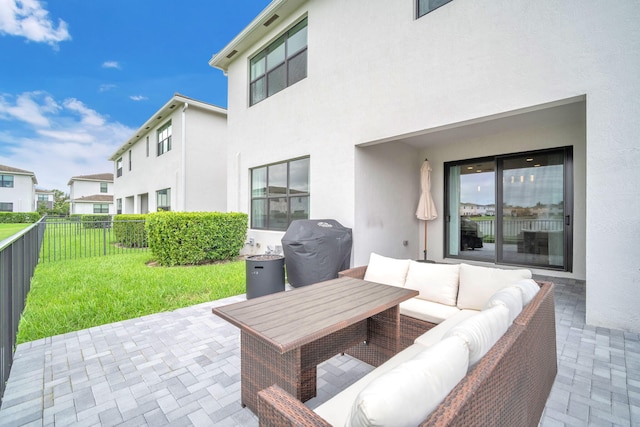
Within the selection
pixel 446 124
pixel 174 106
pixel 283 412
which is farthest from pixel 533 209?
pixel 174 106

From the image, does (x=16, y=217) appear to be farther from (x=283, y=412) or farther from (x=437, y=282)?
(x=283, y=412)

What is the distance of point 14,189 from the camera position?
99.0 feet

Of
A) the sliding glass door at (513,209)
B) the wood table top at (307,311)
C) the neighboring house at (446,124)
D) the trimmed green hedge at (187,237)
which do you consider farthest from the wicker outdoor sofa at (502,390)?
the trimmed green hedge at (187,237)

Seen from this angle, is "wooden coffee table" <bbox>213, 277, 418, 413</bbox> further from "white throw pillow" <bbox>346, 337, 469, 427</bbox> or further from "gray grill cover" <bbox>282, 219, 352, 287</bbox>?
"gray grill cover" <bbox>282, 219, 352, 287</bbox>

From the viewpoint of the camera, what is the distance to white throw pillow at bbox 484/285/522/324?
1.76m

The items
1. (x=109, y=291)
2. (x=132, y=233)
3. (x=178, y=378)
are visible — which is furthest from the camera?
(x=132, y=233)

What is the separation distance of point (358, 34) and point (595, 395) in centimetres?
632

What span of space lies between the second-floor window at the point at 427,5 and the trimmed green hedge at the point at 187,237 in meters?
6.28

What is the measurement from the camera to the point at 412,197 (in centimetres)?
739

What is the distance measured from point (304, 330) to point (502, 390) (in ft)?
3.45

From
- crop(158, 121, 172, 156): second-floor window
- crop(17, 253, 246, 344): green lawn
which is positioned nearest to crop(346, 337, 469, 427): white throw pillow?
crop(17, 253, 246, 344): green lawn

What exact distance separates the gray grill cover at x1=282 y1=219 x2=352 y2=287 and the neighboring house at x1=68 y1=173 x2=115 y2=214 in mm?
35386

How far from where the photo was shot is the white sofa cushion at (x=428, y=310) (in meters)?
2.74

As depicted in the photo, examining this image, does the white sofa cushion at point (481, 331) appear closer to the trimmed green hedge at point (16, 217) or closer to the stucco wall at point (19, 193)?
the trimmed green hedge at point (16, 217)
